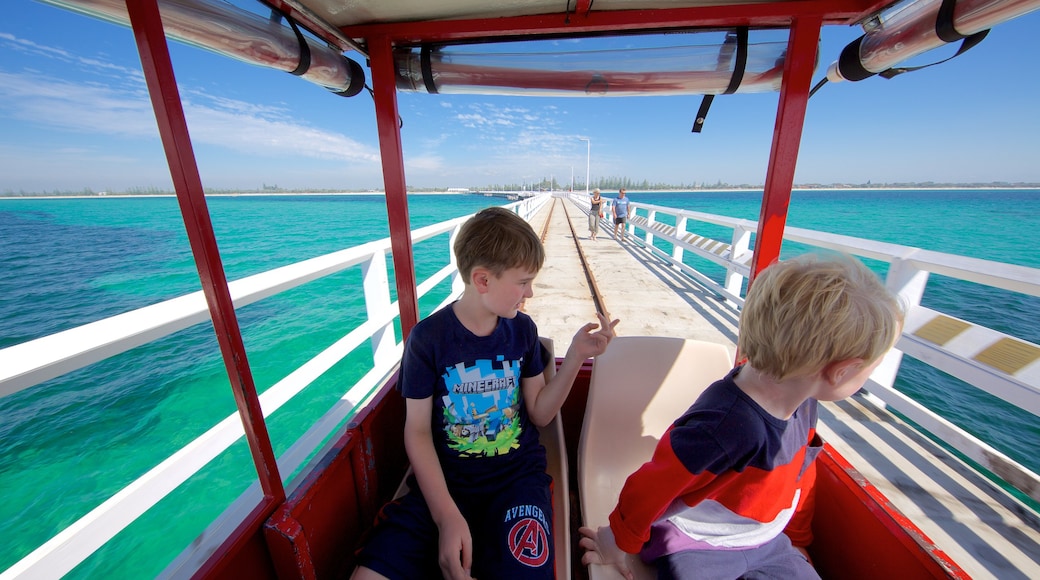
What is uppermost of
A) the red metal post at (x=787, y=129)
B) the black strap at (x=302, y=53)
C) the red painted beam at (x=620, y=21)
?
the red painted beam at (x=620, y=21)

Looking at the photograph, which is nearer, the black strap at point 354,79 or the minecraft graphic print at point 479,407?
the minecraft graphic print at point 479,407

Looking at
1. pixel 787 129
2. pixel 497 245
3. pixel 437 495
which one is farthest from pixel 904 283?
pixel 437 495

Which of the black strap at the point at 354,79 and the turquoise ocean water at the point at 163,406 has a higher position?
the black strap at the point at 354,79

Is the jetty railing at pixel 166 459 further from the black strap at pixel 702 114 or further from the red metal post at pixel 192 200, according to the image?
the black strap at pixel 702 114

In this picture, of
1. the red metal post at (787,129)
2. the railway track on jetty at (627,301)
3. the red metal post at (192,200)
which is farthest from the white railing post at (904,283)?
the red metal post at (192,200)

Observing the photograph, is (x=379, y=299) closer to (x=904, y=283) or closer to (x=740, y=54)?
(x=740, y=54)

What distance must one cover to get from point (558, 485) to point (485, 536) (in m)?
→ 0.47

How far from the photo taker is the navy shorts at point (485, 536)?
125 cm

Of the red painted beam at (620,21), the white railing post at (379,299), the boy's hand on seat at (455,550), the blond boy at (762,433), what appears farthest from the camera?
the white railing post at (379,299)

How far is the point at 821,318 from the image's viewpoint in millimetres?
993

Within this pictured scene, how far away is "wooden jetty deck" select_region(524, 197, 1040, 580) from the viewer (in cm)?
178

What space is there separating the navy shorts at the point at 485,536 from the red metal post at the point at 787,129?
5.59ft

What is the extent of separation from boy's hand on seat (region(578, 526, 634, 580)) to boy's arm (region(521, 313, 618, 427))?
1.54 ft

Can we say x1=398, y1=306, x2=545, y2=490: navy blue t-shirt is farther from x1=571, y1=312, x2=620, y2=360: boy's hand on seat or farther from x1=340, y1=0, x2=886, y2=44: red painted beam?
x1=340, y1=0, x2=886, y2=44: red painted beam
